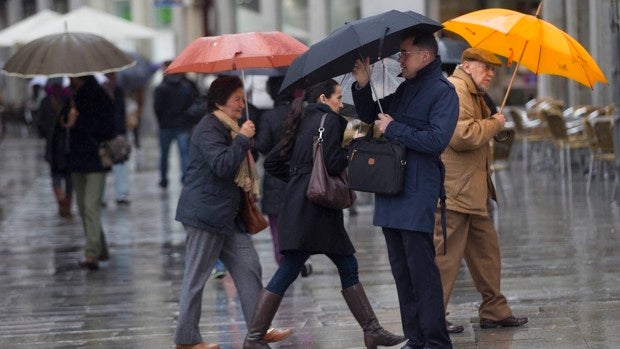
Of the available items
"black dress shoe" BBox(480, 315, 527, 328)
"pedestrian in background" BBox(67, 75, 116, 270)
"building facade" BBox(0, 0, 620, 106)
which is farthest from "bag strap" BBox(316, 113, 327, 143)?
"building facade" BBox(0, 0, 620, 106)

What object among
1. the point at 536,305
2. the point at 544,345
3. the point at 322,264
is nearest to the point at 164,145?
the point at 322,264

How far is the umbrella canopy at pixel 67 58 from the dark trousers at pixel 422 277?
4965 mm

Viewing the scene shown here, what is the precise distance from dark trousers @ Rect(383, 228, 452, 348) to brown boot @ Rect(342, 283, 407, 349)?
62 cm

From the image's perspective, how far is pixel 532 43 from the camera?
8688 millimetres

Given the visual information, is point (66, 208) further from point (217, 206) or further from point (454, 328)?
point (454, 328)

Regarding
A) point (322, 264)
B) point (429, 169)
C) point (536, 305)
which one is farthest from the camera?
point (322, 264)

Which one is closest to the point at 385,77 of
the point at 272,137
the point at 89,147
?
the point at 272,137

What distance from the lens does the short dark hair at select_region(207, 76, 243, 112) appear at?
353 inches

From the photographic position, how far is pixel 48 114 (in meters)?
18.8

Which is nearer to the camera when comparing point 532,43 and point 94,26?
point 532,43

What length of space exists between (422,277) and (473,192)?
42.0 inches

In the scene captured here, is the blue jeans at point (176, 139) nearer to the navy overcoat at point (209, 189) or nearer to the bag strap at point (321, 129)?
the navy overcoat at point (209, 189)

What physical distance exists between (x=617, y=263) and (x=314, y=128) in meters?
4.34

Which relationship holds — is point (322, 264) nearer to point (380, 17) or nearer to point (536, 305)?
point (536, 305)
